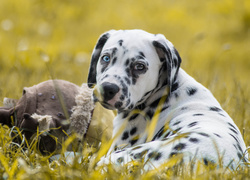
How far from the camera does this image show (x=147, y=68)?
3.61 metres

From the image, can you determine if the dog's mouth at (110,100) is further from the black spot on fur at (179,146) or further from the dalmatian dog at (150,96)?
the black spot on fur at (179,146)

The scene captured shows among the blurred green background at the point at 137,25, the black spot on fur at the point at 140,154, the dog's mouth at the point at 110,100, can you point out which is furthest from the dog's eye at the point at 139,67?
the blurred green background at the point at 137,25

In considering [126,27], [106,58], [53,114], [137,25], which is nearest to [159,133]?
[106,58]

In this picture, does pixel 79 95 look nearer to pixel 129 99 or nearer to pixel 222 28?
pixel 129 99

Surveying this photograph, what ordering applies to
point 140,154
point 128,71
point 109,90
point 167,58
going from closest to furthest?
point 140,154
point 109,90
point 128,71
point 167,58

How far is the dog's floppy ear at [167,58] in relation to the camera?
3639mm

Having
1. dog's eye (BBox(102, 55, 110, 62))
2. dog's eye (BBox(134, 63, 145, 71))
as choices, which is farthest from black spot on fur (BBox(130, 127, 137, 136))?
dog's eye (BBox(102, 55, 110, 62))

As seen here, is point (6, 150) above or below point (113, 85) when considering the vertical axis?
below

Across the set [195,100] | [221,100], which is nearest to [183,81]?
[195,100]

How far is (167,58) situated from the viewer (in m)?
3.65

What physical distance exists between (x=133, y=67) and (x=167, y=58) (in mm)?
358

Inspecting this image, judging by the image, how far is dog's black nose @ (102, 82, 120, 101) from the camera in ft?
10.8

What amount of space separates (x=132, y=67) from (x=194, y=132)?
3.11ft

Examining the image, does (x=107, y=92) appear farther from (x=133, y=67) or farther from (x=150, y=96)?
(x=150, y=96)
